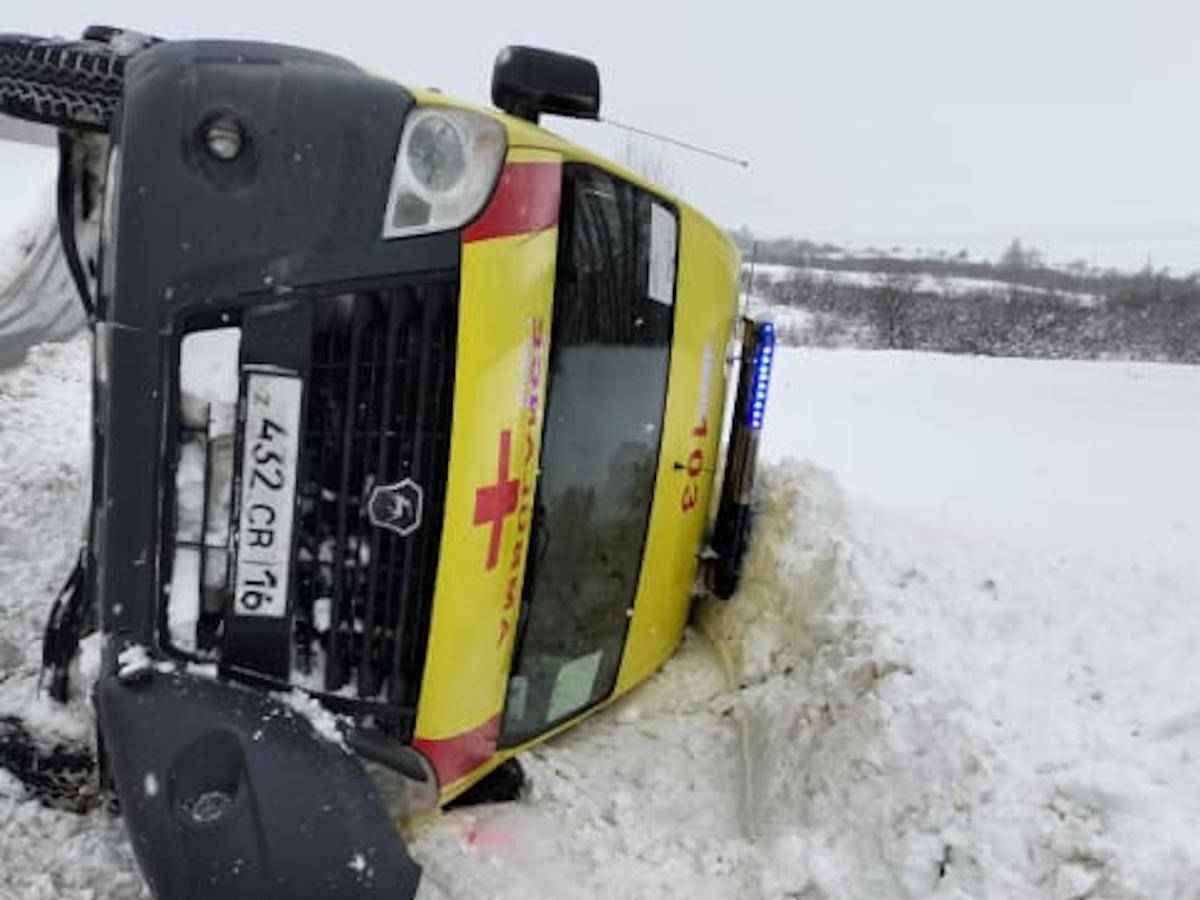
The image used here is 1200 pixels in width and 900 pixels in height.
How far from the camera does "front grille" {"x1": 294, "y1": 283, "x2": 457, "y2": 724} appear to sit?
2236 millimetres

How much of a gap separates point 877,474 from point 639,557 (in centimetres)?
169

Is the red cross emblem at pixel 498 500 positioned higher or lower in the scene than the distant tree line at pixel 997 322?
higher

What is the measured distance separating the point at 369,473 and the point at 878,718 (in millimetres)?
1420

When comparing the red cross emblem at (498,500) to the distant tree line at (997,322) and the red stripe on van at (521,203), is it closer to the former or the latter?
the red stripe on van at (521,203)

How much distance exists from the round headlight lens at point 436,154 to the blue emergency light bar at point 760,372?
5.73 feet

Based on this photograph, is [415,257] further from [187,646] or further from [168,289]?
[187,646]

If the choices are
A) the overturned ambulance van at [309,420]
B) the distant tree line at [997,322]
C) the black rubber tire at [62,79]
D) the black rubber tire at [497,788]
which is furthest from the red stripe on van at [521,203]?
the distant tree line at [997,322]

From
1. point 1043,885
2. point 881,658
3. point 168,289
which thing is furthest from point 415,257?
point 1043,885

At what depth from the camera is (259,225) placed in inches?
83.7

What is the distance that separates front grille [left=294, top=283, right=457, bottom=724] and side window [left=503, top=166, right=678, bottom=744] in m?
0.37

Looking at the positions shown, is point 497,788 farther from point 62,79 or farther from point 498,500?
point 62,79

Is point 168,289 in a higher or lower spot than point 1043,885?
higher

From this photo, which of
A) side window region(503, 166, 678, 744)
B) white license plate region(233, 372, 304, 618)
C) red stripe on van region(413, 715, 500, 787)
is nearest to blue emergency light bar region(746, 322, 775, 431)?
side window region(503, 166, 678, 744)

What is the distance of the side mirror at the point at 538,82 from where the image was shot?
270cm
